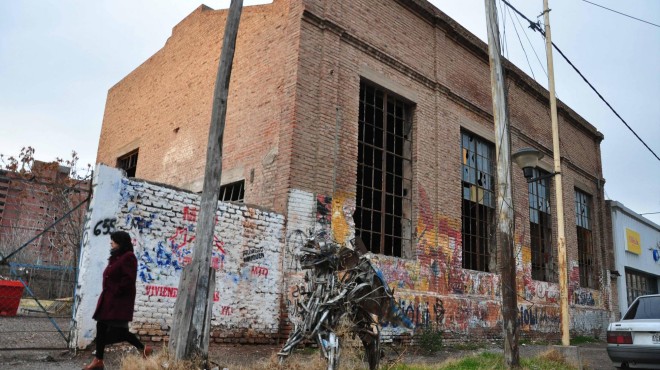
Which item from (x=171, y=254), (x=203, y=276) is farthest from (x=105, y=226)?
(x=203, y=276)

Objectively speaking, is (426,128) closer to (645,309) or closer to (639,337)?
(645,309)

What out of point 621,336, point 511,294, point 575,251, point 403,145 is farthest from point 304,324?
point 575,251

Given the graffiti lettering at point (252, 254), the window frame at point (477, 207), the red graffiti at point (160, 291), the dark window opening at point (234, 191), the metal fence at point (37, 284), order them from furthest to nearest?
the window frame at point (477, 207) < the dark window opening at point (234, 191) < the graffiti lettering at point (252, 254) < the red graffiti at point (160, 291) < the metal fence at point (37, 284)

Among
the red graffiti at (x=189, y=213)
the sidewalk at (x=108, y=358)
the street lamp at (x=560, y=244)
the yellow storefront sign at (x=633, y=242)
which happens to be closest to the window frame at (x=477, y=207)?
the street lamp at (x=560, y=244)

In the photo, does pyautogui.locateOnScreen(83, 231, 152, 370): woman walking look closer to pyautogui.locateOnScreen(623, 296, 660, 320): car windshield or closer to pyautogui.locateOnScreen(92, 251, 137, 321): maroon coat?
pyautogui.locateOnScreen(92, 251, 137, 321): maroon coat

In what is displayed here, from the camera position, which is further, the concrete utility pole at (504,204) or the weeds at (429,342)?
the weeds at (429,342)

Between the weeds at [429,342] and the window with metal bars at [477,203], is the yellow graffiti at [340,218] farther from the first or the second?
the window with metal bars at [477,203]

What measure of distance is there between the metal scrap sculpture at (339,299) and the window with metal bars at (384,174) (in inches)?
174

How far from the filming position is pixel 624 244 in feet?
66.9

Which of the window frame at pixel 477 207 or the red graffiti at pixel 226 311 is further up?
the window frame at pixel 477 207

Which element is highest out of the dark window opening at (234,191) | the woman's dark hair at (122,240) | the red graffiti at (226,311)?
the dark window opening at (234,191)

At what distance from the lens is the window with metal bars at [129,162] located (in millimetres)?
15276

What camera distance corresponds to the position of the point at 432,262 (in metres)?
11.1

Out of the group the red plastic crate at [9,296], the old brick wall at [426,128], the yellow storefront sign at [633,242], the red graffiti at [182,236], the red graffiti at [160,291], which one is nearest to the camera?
the red graffiti at [160,291]
